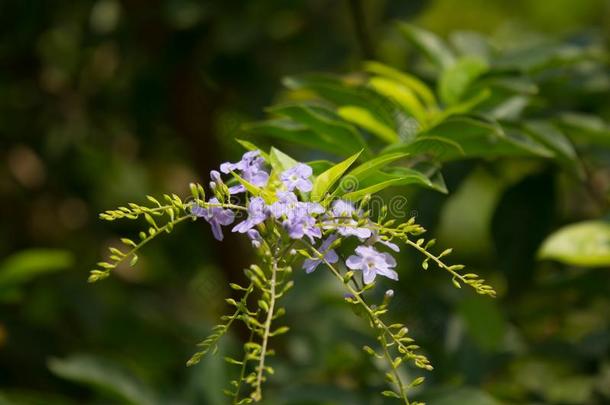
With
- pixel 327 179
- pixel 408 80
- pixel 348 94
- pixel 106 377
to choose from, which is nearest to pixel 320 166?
pixel 327 179

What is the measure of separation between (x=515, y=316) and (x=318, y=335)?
0.45m

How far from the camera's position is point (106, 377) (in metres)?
1.61

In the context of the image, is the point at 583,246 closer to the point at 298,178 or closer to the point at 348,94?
the point at 348,94

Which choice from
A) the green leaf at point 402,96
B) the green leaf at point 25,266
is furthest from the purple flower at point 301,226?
the green leaf at point 25,266

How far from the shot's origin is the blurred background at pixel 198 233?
166cm

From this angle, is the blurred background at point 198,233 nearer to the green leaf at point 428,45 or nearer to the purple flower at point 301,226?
the green leaf at point 428,45

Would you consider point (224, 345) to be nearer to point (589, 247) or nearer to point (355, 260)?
point (589, 247)

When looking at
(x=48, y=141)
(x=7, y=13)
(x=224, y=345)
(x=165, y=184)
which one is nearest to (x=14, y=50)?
(x=7, y=13)

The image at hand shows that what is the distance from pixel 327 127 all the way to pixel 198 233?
1.32 metres

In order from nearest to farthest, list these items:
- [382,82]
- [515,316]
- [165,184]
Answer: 1. [382,82]
2. [515,316]
3. [165,184]

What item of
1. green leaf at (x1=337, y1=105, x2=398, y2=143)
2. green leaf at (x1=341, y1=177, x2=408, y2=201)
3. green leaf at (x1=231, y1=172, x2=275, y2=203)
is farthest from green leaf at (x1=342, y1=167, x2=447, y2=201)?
green leaf at (x1=337, y1=105, x2=398, y2=143)

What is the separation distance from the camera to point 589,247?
1.35m

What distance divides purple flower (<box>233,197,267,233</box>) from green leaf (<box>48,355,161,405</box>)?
75 cm

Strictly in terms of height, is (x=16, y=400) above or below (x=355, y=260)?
above
